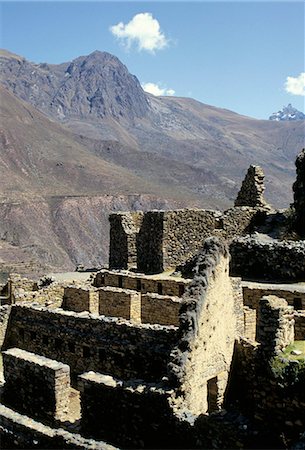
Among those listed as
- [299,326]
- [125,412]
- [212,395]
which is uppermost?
[299,326]

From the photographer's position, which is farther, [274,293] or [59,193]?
[59,193]

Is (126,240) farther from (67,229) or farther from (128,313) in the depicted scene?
(67,229)

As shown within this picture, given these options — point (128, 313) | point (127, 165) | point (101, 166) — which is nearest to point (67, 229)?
point (101, 166)

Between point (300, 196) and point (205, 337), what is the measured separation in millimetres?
11255

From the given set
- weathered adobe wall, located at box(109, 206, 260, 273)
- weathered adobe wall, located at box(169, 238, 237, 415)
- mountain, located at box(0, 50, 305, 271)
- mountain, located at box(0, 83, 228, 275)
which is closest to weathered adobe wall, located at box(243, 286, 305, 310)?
weathered adobe wall, located at box(169, 238, 237, 415)

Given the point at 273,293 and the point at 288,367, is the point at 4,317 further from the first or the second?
the point at 288,367

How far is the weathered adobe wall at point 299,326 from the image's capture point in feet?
36.1

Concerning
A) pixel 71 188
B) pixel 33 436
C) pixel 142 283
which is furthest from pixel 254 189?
pixel 71 188

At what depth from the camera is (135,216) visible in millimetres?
24859

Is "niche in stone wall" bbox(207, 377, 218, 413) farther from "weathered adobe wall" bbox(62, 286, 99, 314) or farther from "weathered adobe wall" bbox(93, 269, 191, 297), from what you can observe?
"weathered adobe wall" bbox(62, 286, 99, 314)

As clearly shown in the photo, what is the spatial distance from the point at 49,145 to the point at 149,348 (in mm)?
135873

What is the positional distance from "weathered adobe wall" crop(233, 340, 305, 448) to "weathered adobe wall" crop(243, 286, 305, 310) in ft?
11.1

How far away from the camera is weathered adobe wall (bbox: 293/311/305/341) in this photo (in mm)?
11016

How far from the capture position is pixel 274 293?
13.9 m
